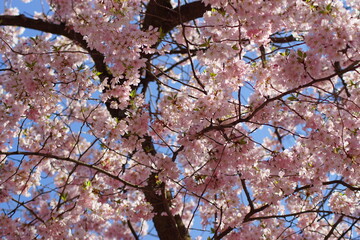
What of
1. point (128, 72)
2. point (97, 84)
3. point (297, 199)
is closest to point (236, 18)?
point (128, 72)

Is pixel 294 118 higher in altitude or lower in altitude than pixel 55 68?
lower

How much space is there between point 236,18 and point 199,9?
243 centimetres

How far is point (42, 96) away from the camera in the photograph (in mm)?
4105

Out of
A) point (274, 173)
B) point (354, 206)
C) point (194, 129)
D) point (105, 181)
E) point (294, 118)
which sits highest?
point (105, 181)

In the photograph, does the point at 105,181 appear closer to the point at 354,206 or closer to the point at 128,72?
the point at 128,72

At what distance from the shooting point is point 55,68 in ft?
13.3

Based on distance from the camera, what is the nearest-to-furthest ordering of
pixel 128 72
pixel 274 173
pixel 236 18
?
pixel 236 18, pixel 128 72, pixel 274 173

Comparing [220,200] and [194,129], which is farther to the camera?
[220,200]

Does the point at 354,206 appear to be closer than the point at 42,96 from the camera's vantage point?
No

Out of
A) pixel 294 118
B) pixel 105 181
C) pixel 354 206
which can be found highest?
pixel 105 181

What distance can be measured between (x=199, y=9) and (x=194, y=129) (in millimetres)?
2300

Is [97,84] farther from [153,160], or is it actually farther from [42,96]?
[153,160]

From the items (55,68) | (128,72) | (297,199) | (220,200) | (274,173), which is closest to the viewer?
(128,72)

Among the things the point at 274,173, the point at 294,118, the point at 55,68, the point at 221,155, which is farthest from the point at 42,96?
the point at 294,118
